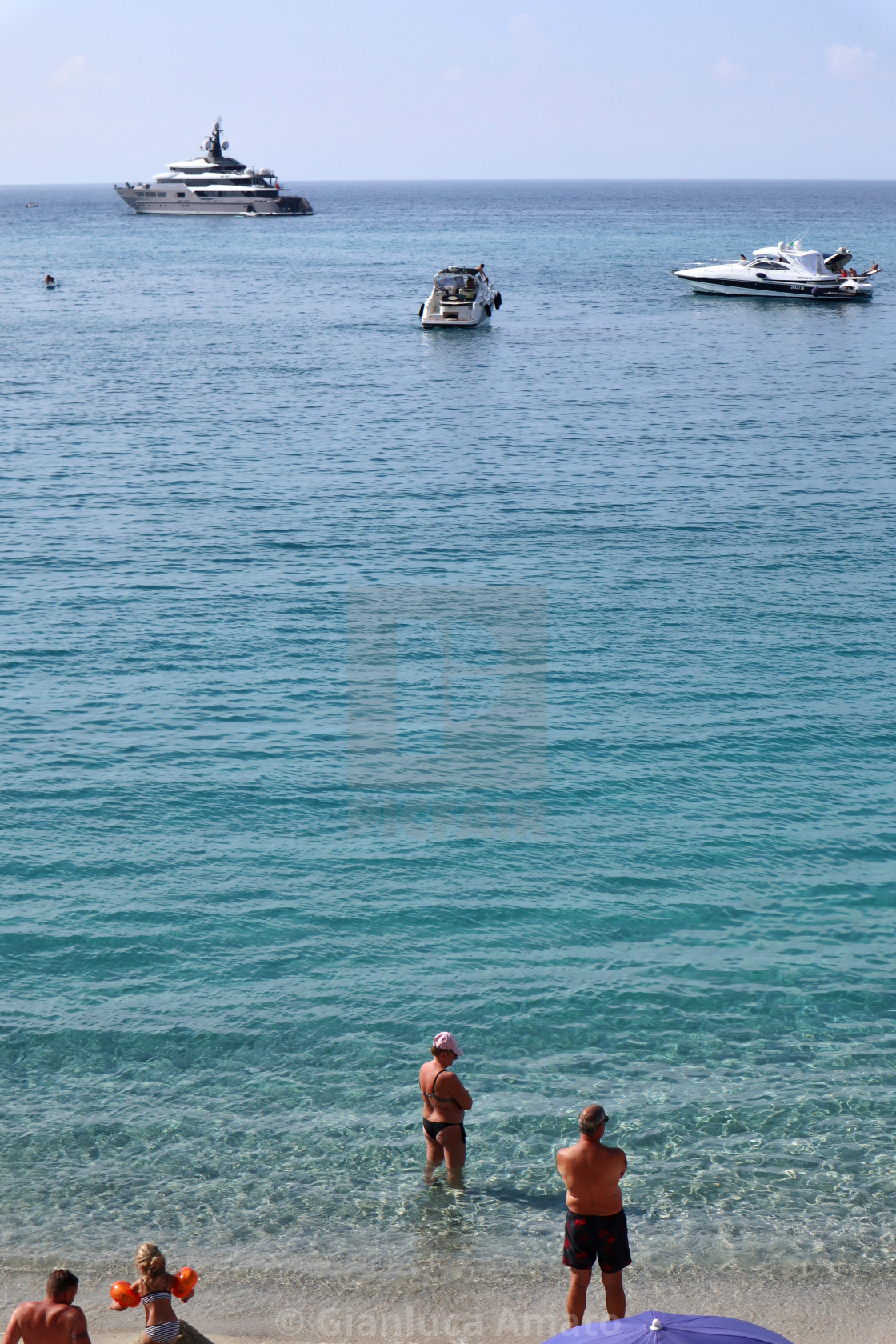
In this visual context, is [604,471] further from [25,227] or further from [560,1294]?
[25,227]

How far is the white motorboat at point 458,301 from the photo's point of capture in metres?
72.9

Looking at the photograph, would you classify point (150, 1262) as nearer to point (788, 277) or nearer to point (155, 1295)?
point (155, 1295)

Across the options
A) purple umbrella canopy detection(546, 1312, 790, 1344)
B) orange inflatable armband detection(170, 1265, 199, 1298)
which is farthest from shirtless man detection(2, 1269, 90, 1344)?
purple umbrella canopy detection(546, 1312, 790, 1344)

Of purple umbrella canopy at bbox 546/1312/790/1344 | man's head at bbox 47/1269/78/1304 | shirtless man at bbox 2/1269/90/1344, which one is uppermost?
purple umbrella canopy at bbox 546/1312/790/1344

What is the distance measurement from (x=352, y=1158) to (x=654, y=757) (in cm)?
1053

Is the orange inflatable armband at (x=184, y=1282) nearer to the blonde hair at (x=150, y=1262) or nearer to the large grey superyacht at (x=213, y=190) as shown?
the blonde hair at (x=150, y=1262)

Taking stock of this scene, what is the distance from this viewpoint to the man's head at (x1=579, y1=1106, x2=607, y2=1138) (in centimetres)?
937

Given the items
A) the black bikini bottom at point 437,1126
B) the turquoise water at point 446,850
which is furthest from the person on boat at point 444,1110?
the turquoise water at point 446,850

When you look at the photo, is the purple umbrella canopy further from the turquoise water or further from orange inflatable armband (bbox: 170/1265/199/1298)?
the turquoise water

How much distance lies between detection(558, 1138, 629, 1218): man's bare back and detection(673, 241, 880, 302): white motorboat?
274ft

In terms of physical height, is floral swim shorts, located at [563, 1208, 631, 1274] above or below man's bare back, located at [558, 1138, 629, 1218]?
below

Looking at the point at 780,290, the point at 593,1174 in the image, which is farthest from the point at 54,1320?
the point at 780,290

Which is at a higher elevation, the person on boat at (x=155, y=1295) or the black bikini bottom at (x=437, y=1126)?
the person on boat at (x=155, y=1295)

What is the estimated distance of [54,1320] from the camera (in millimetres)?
8273
